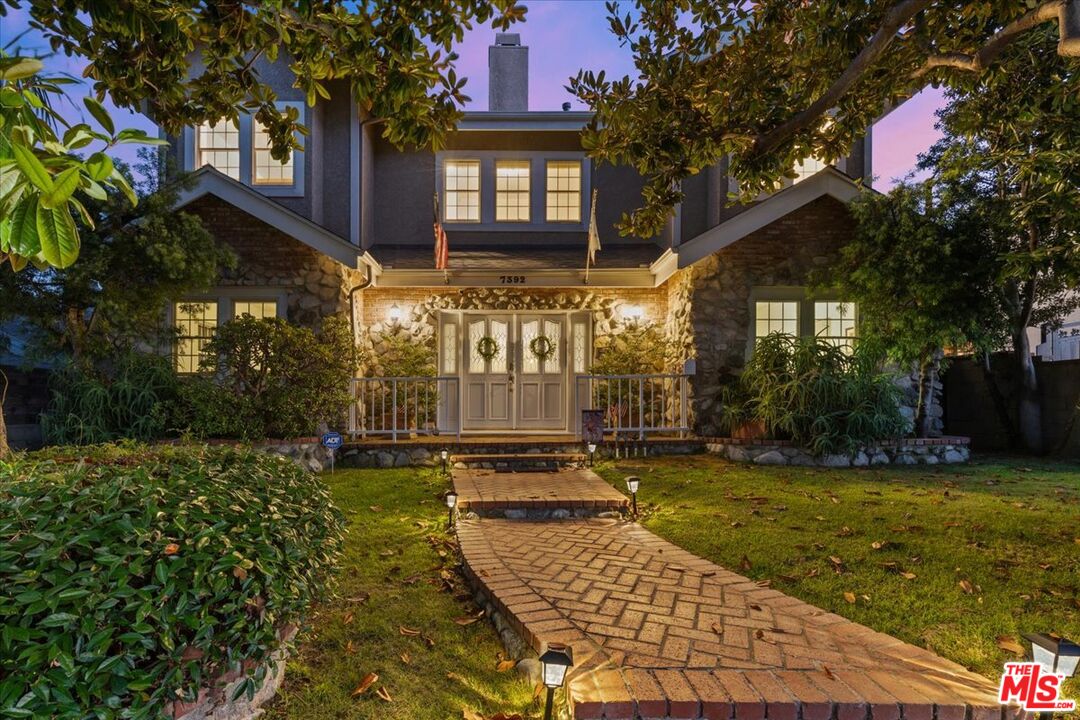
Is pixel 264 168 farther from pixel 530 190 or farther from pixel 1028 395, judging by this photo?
pixel 1028 395

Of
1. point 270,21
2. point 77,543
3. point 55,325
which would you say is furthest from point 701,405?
point 55,325

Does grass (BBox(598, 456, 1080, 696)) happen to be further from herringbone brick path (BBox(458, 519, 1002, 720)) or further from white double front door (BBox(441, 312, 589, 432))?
white double front door (BBox(441, 312, 589, 432))

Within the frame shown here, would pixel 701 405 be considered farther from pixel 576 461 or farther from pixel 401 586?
pixel 401 586

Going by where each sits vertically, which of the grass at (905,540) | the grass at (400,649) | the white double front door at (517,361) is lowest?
the grass at (400,649)

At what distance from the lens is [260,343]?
277 inches


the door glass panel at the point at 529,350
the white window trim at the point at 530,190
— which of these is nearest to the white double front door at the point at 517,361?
the door glass panel at the point at 529,350

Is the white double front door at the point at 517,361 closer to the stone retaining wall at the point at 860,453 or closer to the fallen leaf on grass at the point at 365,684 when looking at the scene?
the stone retaining wall at the point at 860,453

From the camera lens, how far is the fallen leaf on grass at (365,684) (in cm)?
228

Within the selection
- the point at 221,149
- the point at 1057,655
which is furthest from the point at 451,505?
the point at 221,149

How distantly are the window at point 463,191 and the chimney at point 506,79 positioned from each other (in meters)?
1.38

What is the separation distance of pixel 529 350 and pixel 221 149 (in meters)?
6.20

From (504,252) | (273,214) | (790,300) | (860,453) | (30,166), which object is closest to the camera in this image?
(30,166)

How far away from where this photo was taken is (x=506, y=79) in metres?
10.9

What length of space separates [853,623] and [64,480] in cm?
375
